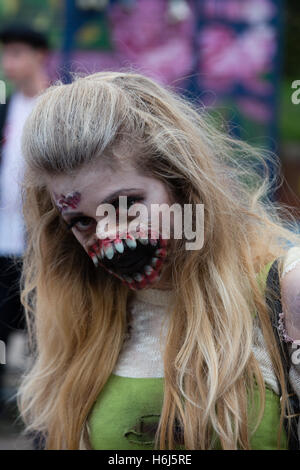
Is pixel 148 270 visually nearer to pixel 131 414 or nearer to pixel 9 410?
pixel 131 414

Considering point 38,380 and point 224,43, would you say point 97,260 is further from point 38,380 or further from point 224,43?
point 224,43

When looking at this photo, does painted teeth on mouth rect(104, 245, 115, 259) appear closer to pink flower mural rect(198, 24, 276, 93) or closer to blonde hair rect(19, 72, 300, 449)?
blonde hair rect(19, 72, 300, 449)

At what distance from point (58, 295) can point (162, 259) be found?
39 centimetres

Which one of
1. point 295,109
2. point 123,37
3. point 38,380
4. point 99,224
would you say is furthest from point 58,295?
point 295,109

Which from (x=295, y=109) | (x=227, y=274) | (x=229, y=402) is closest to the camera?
(x=229, y=402)

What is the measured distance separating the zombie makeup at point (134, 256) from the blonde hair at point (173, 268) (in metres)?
0.06

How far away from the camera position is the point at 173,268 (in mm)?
1602

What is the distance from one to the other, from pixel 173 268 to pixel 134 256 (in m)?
0.12

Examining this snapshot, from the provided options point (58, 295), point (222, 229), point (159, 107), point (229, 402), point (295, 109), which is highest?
point (295, 109)

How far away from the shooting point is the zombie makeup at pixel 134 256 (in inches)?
59.4

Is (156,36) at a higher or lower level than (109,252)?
higher

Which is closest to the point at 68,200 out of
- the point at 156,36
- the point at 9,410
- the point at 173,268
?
the point at 173,268

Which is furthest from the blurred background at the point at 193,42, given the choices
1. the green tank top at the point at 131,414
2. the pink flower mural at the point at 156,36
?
the green tank top at the point at 131,414

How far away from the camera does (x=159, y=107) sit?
1561 millimetres
